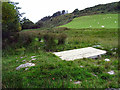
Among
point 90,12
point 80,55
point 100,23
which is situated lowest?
point 80,55

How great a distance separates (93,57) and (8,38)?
337 inches

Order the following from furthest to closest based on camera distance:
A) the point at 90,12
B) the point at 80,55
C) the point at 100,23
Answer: the point at 90,12, the point at 100,23, the point at 80,55

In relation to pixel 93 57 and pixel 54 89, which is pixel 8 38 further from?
pixel 54 89

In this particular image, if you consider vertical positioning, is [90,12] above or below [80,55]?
above

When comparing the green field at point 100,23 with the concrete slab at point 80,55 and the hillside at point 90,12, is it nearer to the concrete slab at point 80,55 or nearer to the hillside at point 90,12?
the hillside at point 90,12

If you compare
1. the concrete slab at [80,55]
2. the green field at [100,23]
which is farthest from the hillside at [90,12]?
the concrete slab at [80,55]

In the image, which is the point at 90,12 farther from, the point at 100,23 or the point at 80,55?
the point at 80,55

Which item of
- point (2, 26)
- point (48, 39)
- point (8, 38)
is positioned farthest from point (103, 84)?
point (2, 26)

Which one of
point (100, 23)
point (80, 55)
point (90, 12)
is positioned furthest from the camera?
point (90, 12)

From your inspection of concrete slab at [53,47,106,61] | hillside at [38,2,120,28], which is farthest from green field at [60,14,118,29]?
concrete slab at [53,47,106,61]

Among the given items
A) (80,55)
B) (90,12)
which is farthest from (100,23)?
(90,12)

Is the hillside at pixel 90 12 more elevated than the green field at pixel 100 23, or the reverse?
the hillside at pixel 90 12

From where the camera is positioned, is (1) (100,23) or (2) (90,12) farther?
(2) (90,12)

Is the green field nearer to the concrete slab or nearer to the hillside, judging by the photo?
the hillside
